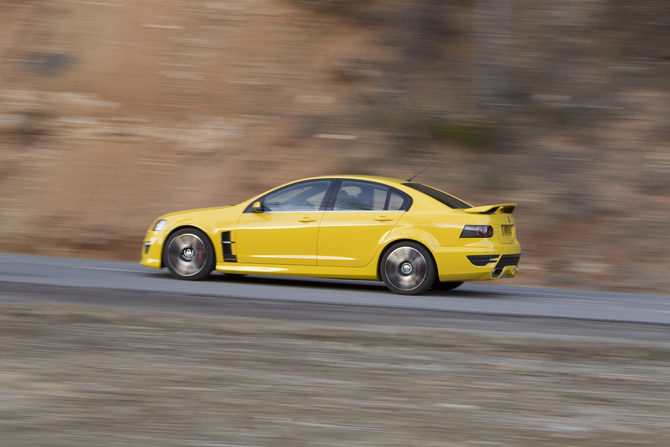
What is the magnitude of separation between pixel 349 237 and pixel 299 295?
3.31 ft

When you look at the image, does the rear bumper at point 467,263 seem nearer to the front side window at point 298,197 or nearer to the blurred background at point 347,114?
the front side window at point 298,197

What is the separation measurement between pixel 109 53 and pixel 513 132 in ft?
38.9

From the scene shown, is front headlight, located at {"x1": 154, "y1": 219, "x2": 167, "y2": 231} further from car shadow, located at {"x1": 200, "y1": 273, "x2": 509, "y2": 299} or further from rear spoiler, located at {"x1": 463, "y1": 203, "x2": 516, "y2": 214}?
rear spoiler, located at {"x1": 463, "y1": 203, "x2": 516, "y2": 214}

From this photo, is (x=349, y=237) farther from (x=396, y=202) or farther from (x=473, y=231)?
(x=473, y=231)

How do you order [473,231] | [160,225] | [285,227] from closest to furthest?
1. [473,231]
2. [285,227]
3. [160,225]

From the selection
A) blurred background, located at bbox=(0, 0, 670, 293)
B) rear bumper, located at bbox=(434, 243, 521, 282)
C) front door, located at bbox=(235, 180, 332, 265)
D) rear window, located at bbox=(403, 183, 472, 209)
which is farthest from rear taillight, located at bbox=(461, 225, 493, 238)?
blurred background, located at bbox=(0, 0, 670, 293)

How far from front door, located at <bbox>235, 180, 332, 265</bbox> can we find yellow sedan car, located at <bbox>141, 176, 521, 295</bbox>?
1 cm

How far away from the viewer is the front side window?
33.2 ft

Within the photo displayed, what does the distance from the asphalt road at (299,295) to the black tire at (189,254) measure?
16cm

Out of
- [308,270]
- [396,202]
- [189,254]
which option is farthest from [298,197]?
[189,254]

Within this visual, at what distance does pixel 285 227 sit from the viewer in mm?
10000

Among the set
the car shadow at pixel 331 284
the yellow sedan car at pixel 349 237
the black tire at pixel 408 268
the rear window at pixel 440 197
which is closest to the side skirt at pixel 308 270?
the yellow sedan car at pixel 349 237

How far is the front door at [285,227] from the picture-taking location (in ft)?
32.5

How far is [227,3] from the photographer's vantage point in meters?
22.7
